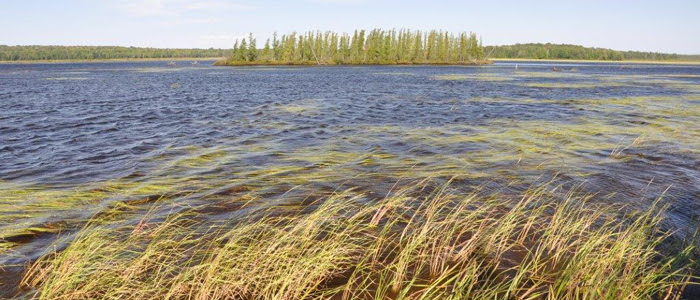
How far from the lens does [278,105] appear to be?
30.1m

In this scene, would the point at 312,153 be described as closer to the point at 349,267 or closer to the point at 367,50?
the point at 349,267

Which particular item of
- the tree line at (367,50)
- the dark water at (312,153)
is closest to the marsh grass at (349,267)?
the dark water at (312,153)

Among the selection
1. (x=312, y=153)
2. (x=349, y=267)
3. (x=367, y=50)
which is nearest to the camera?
(x=349, y=267)

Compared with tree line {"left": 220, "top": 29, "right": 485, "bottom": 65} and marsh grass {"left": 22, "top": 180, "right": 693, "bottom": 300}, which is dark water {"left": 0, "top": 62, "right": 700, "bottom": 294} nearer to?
marsh grass {"left": 22, "top": 180, "right": 693, "bottom": 300}

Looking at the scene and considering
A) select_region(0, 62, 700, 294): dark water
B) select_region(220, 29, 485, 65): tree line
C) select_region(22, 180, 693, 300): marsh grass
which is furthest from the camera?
select_region(220, 29, 485, 65): tree line

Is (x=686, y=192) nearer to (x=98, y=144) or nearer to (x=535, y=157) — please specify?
(x=535, y=157)

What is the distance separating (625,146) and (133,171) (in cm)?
1619

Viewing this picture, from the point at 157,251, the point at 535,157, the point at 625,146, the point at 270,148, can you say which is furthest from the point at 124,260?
the point at 625,146

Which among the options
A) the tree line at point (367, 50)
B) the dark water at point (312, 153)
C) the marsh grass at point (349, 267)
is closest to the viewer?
the marsh grass at point (349, 267)

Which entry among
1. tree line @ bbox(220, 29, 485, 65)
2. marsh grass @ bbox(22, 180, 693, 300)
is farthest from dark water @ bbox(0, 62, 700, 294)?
tree line @ bbox(220, 29, 485, 65)

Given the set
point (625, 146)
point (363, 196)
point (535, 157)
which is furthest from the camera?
point (625, 146)

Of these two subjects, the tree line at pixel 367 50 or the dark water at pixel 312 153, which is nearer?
the dark water at pixel 312 153

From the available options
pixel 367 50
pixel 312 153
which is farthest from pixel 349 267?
pixel 367 50

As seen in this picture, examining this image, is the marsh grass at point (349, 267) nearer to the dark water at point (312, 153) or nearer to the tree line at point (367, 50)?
the dark water at point (312, 153)
